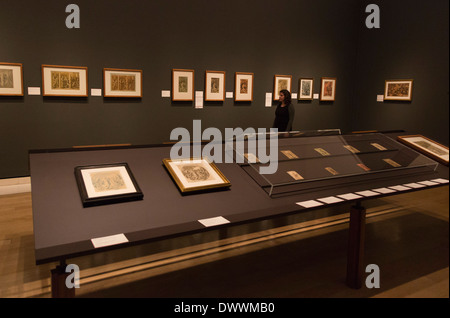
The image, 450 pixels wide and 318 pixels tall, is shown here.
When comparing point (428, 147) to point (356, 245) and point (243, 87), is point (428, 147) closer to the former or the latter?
point (356, 245)

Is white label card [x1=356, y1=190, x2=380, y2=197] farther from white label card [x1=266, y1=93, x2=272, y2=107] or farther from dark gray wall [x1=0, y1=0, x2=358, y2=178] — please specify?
white label card [x1=266, y1=93, x2=272, y2=107]

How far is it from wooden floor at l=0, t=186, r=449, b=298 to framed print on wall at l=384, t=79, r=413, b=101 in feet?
17.2

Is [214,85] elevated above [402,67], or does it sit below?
below

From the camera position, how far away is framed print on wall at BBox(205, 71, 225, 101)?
859cm

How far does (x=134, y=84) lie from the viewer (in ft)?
25.3

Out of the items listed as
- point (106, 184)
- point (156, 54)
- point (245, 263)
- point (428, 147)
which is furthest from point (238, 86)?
point (106, 184)

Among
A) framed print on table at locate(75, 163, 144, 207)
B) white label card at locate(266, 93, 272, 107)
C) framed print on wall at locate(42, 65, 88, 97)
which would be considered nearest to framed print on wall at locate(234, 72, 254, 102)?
white label card at locate(266, 93, 272, 107)

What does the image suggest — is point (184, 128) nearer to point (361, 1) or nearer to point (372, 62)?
point (372, 62)

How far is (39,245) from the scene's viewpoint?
2.16 m

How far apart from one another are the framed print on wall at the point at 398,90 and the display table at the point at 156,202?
20.2ft

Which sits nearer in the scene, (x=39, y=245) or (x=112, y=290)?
(x=39, y=245)

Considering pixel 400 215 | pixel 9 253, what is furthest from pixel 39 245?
pixel 400 215

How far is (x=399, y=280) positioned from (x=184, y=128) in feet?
19.9

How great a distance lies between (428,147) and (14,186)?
6.91 m
